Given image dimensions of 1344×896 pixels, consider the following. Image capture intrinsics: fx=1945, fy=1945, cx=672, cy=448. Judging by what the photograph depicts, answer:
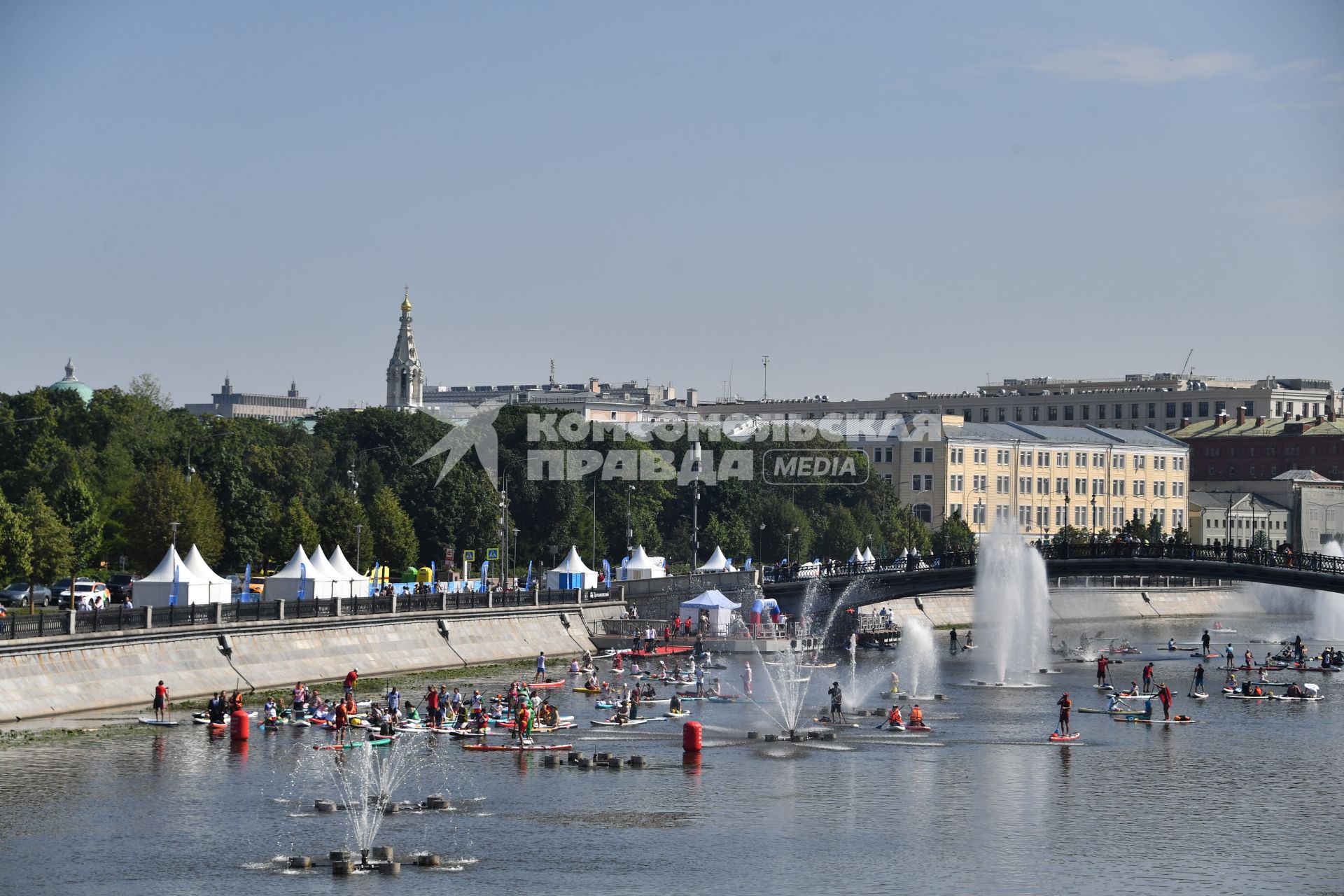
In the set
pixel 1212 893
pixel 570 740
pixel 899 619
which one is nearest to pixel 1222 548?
pixel 899 619

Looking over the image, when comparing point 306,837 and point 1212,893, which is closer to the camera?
point 1212,893

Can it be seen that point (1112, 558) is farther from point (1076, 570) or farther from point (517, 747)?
point (517, 747)

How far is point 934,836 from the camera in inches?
1854

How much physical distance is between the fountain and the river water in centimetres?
3247

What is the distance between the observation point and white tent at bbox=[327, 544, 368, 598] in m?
90.9

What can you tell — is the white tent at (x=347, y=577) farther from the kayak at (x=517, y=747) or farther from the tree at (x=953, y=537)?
the tree at (x=953, y=537)

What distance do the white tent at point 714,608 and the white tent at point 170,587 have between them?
33595 millimetres

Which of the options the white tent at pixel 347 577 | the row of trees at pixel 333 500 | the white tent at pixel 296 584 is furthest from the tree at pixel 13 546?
the white tent at pixel 347 577

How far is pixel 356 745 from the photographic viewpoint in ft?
200

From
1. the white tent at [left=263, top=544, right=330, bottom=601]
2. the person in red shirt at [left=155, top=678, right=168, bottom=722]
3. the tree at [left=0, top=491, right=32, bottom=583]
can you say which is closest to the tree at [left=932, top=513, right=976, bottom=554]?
the white tent at [left=263, top=544, right=330, bottom=601]

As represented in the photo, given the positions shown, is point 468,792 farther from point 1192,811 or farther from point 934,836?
point 1192,811

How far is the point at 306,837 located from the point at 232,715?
56.1 ft

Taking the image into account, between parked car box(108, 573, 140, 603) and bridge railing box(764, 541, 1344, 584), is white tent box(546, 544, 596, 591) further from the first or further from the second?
parked car box(108, 573, 140, 603)

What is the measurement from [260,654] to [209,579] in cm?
720
